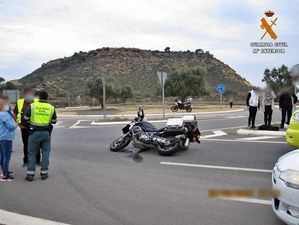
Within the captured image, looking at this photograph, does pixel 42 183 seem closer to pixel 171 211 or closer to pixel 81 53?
pixel 171 211

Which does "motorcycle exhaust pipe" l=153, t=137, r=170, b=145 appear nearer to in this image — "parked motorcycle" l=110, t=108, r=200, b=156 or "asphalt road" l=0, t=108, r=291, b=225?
"parked motorcycle" l=110, t=108, r=200, b=156

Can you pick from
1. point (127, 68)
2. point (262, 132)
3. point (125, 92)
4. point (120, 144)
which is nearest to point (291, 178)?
point (120, 144)

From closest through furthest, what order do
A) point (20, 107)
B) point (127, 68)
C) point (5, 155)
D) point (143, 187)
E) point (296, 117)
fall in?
point (143, 187), point (5, 155), point (296, 117), point (20, 107), point (127, 68)

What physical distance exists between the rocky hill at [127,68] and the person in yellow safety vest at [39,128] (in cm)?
7330

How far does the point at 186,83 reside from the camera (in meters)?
49.3

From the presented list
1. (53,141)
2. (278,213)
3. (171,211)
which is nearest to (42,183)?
(171,211)

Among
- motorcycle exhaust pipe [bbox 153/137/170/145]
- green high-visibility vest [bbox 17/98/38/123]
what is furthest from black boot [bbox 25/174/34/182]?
motorcycle exhaust pipe [bbox 153/137/170/145]

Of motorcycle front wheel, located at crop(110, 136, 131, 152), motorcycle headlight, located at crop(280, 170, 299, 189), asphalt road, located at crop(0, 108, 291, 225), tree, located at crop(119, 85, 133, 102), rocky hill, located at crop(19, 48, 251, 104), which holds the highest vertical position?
rocky hill, located at crop(19, 48, 251, 104)

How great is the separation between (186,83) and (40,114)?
4194 centimetres

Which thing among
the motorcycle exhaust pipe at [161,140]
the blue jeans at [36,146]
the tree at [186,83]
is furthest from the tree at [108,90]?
the blue jeans at [36,146]

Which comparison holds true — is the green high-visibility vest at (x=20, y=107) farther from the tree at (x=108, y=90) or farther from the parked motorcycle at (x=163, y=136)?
the tree at (x=108, y=90)

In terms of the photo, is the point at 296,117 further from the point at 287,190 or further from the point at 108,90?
the point at 108,90

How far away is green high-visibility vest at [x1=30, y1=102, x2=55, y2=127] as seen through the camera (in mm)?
7941

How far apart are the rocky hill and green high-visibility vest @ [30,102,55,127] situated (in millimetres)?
73316
